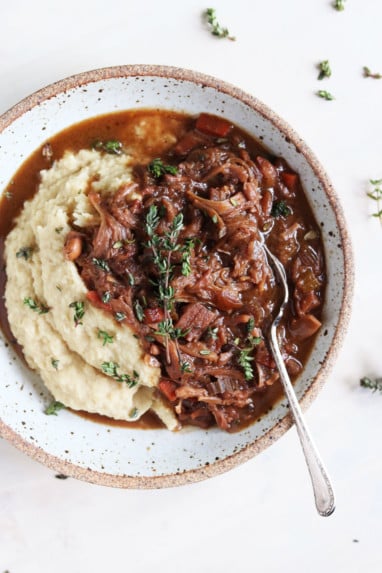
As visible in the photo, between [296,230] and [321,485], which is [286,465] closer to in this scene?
[321,485]

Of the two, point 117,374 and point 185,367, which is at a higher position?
point 185,367

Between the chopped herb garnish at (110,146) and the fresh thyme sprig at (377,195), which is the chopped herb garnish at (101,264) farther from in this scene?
the fresh thyme sprig at (377,195)

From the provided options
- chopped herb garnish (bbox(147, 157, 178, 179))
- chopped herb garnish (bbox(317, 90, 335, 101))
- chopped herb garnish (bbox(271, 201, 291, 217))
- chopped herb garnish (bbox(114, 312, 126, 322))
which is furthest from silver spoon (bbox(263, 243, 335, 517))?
chopped herb garnish (bbox(317, 90, 335, 101))

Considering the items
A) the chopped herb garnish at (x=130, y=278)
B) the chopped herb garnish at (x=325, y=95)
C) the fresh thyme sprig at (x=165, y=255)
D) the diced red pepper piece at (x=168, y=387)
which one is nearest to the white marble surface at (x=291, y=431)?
the chopped herb garnish at (x=325, y=95)

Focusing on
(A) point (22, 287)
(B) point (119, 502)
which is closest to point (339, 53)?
(A) point (22, 287)

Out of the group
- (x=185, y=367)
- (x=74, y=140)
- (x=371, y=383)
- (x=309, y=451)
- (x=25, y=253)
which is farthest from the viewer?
(x=371, y=383)

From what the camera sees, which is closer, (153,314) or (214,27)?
(153,314)

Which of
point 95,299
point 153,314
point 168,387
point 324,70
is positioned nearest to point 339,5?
point 324,70

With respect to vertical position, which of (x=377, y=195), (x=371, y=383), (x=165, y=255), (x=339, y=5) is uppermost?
(x=339, y=5)

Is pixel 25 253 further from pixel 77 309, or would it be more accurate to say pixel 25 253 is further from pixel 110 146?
pixel 110 146
